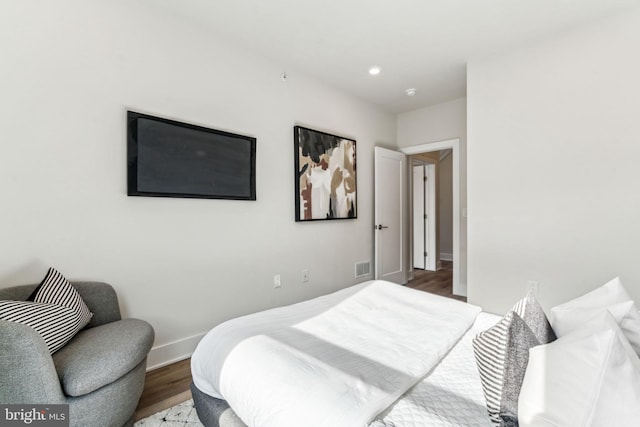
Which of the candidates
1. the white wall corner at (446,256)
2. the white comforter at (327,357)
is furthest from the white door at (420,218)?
the white comforter at (327,357)

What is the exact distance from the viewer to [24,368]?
116 centimetres

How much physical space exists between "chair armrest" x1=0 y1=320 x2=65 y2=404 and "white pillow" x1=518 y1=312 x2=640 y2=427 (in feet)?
5.40

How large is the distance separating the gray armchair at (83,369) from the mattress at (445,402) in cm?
123

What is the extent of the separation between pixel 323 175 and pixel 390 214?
1.35 meters

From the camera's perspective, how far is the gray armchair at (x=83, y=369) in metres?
1.15

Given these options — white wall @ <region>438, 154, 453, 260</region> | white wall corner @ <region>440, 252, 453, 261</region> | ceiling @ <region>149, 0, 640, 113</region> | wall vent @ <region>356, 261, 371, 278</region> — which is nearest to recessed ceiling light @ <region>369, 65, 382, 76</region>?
ceiling @ <region>149, 0, 640, 113</region>

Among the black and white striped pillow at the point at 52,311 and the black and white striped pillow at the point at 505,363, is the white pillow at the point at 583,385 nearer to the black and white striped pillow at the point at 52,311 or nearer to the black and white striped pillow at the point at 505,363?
the black and white striped pillow at the point at 505,363

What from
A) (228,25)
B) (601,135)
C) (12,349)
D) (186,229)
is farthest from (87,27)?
(601,135)

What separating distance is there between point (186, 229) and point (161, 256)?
0.27m

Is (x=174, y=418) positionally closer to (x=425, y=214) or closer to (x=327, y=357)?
(x=327, y=357)

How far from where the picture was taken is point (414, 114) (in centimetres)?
435

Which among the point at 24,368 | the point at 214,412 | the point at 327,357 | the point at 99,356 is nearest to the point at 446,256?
the point at 327,357

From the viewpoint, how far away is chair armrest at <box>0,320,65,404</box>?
114cm

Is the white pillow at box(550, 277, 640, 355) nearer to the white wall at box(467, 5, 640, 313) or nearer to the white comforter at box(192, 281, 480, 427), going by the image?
the white comforter at box(192, 281, 480, 427)
